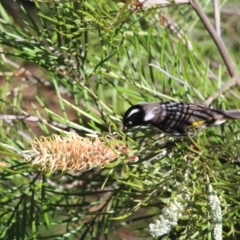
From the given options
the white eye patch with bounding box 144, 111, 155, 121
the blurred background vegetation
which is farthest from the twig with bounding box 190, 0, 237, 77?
the white eye patch with bounding box 144, 111, 155, 121

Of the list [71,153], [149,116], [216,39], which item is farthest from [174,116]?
[71,153]

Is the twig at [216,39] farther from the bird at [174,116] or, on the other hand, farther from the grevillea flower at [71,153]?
the grevillea flower at [71,153]

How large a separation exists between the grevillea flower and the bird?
0.85 ft

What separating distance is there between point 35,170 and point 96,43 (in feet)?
2.16

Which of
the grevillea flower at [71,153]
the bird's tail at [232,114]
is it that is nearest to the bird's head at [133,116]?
the bird's tail at [232,114]

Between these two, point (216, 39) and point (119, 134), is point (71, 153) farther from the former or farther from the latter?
point (216, 39)

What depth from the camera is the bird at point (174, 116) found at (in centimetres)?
120

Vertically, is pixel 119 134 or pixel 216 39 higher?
pixel 216 39

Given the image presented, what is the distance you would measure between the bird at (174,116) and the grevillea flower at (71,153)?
26 centimetres

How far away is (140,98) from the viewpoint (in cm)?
129

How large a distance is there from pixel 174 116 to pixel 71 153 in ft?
1.58

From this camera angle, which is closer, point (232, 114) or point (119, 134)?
point (119, 134)

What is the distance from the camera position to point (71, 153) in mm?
→ 891

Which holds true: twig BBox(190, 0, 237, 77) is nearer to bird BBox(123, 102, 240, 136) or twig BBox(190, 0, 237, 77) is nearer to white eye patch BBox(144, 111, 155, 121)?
bird BBox(123, 102, 240, 136)
